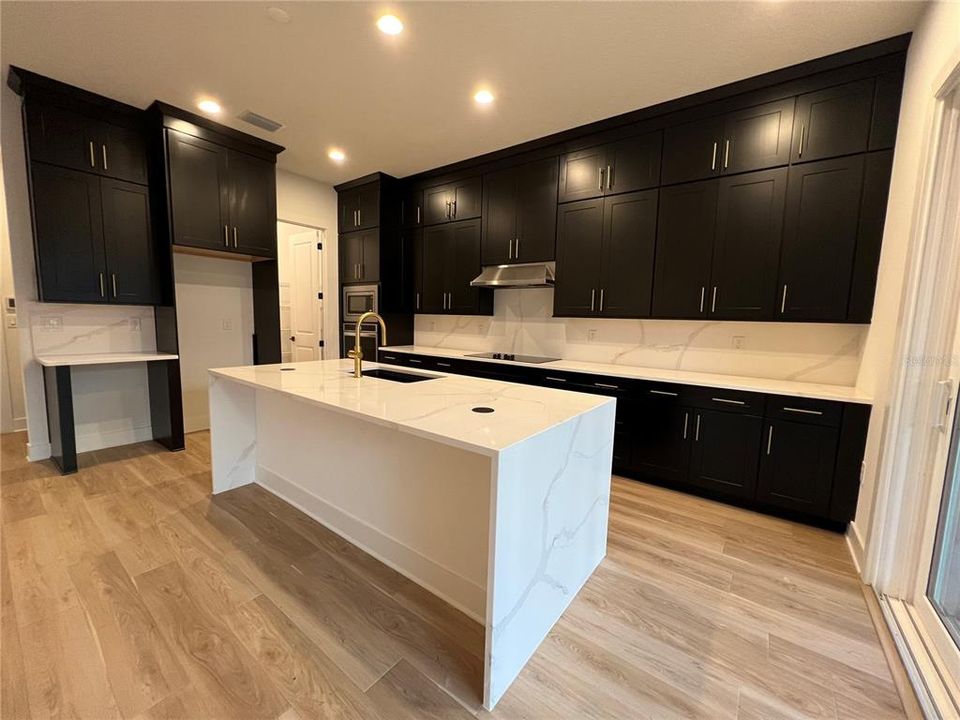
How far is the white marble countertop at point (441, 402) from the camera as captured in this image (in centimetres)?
140

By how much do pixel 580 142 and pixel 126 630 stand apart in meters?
4.18

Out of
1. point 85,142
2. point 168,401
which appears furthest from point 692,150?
point 168,401

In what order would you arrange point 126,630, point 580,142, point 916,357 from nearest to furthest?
point 126,630 < point 916,357 < point 580,142

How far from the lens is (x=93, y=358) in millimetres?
3217

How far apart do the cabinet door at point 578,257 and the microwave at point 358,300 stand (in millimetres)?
2236

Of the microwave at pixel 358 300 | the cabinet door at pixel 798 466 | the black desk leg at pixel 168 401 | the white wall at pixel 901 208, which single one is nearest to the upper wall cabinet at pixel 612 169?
the white wall at pixel 901 208

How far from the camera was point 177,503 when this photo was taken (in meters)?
2.64

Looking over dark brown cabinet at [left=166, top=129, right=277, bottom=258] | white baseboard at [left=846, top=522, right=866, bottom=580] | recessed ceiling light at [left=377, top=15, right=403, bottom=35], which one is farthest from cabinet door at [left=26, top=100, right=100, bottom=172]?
white baseboard at [left=846, top=522, right=866, bottom=580]

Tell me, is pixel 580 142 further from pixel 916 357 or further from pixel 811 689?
pixel 811 689

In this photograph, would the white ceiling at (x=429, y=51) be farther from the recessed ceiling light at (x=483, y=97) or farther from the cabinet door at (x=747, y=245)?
the cabinet door at (x=747, y=245)

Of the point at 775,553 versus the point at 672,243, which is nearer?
the point at 775,553

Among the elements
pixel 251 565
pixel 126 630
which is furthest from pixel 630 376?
pixel 126 630

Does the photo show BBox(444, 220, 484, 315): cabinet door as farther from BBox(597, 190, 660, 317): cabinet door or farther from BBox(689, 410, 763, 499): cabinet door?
BBox(689, 410, 763, 499): cabinet door

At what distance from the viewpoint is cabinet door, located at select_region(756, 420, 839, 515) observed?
241cm
